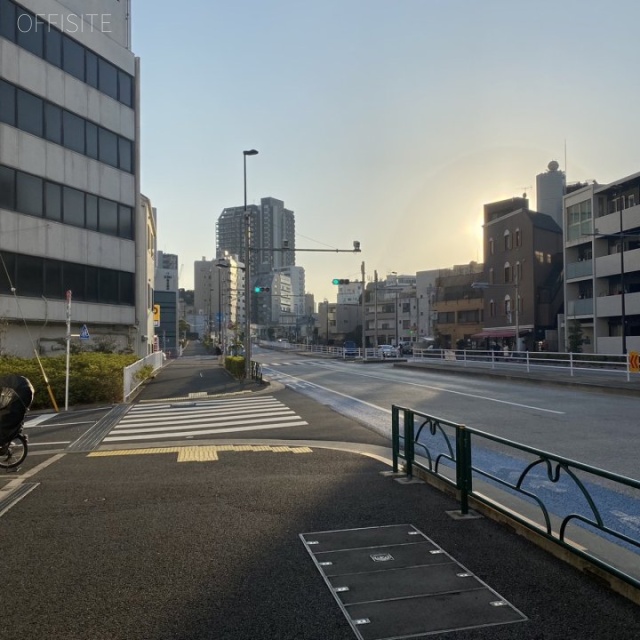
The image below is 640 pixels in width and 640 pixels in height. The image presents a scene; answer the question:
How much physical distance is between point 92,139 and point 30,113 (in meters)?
4.20

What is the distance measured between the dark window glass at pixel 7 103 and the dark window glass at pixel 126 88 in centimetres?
817

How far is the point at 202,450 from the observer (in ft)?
36.3

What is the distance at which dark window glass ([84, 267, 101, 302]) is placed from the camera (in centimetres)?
3159

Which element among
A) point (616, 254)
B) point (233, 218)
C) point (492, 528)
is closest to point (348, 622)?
point (492, 528)

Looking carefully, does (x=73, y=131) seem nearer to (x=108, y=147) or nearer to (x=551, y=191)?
(x=108, y=147)

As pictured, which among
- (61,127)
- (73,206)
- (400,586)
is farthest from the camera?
(73,206)

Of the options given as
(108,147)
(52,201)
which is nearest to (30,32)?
(108,147)

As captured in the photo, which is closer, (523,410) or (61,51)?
(523,410)

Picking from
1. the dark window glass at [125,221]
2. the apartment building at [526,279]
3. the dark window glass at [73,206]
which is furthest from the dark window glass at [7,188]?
the apartment building at [526,279]

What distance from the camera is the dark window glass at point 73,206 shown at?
30.1 metres

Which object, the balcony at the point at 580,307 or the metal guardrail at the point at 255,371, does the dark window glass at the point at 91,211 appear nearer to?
the metal guardrail at the point at 255,371

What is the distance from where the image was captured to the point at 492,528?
582cm

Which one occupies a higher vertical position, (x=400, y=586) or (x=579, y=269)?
(x=579, y=269)

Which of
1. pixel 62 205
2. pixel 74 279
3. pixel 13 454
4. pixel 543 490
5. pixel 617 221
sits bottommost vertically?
pixel 13 454
